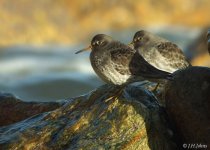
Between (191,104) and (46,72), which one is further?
(46,72)

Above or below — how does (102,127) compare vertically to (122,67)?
below

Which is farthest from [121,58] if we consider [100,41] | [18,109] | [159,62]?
[18,109]

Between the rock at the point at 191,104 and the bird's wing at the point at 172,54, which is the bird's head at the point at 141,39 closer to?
the bird's wing at the point at 172,54

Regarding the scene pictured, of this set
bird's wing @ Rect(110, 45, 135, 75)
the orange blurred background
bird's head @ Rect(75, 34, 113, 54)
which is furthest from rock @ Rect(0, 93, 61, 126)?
the orange blurred background

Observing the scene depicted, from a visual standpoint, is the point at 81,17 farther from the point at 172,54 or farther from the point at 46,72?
the point at 172,54

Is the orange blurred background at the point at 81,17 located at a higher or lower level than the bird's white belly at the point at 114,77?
higher

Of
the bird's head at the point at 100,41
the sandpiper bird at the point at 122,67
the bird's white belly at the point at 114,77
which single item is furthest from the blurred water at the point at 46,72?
the bird's white belly at the point at 114,77
